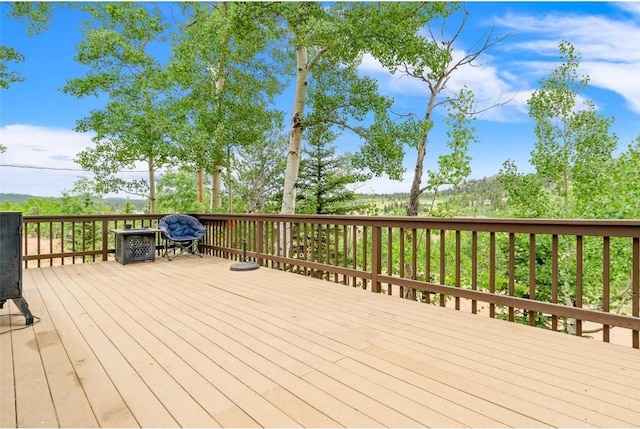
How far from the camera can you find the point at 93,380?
1.73 m

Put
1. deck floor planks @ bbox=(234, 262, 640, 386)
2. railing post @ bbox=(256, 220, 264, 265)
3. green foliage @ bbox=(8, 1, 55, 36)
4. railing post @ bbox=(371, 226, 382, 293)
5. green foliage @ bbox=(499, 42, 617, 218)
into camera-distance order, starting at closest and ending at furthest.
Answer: deck floor planks @ bbox=(234, 262, 640, 386)
railing post @ bbox=(371, 226, 382, 293)
railing post @ bbox=(256, 220, 264, 265)
green foliage @ bbox=(8, 1, 55, 36)
green foliage @ bbox=(499, 42, 617, 218)

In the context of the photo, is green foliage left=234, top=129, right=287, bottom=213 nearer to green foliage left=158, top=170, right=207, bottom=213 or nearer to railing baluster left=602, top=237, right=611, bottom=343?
green foliage left=158, top=170, right=207, bottom=213

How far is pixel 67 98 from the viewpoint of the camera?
8.83m

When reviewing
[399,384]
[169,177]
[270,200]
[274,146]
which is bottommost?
[399,384]

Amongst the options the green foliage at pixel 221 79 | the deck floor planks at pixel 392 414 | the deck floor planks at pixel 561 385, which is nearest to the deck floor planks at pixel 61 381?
the deck floor planks at pixel 392 414

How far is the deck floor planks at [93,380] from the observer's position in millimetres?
1423

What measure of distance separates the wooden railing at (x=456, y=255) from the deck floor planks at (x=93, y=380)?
239 centimetres

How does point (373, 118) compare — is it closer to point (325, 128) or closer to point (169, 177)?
point (325, 128)

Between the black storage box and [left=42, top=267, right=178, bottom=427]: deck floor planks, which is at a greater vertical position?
the black storage box

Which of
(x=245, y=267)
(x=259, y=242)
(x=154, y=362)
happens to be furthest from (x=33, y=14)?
(x=154, y=362)

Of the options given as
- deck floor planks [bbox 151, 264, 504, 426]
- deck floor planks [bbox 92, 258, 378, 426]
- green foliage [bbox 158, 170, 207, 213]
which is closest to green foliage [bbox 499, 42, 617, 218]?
deck floor planks [bbox 151, 264, 504, 426]

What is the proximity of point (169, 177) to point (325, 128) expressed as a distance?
31.9 ft

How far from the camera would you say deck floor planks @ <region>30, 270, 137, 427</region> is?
4.67ft

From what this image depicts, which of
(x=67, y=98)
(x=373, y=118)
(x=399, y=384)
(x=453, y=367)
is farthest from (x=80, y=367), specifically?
(x=67, y=98)
